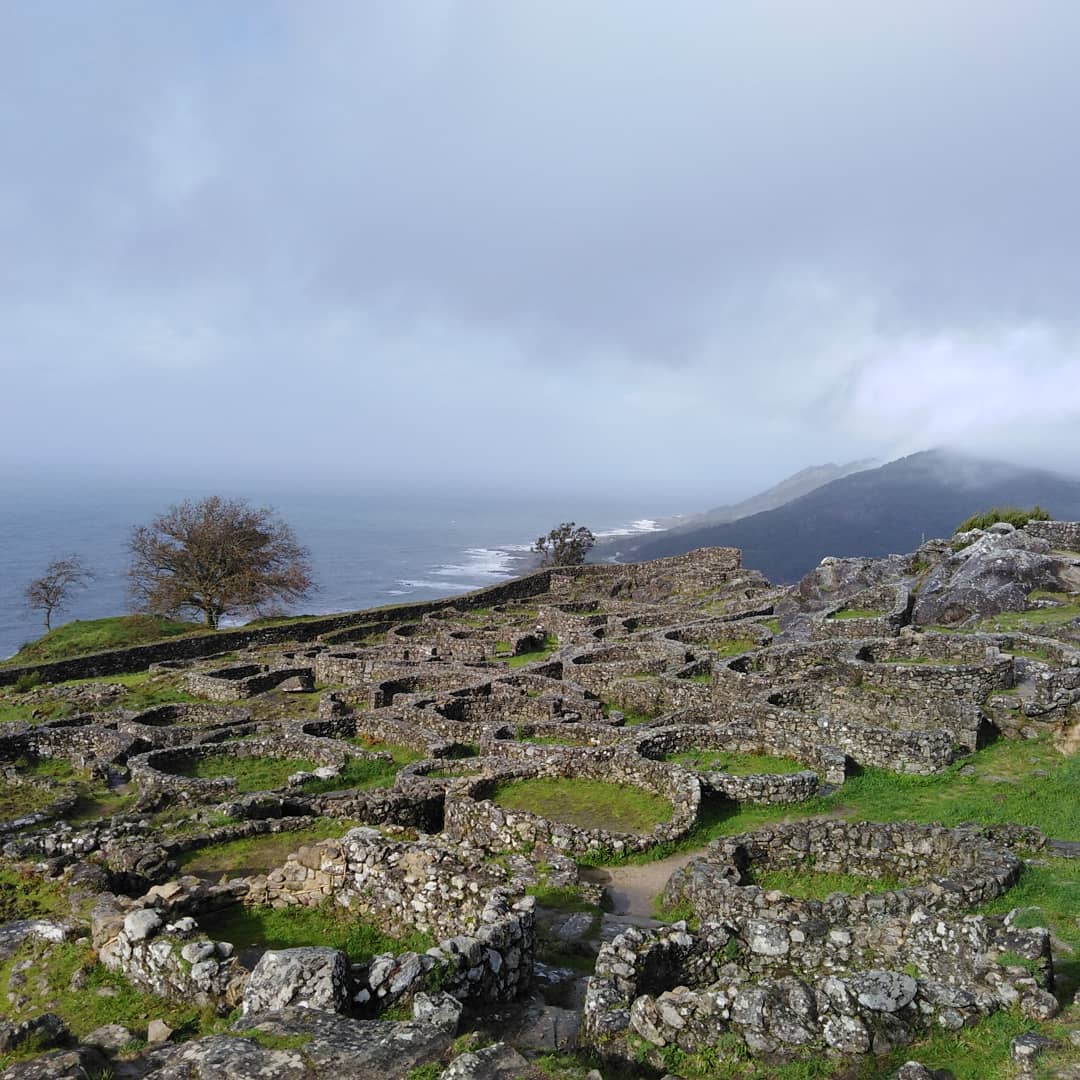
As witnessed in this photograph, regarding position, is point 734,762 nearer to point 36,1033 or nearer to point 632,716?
point 632,716

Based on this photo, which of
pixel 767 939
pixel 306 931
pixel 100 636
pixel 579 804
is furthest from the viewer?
pixel 100 636

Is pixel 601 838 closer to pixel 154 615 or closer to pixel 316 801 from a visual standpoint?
pixel 316 801

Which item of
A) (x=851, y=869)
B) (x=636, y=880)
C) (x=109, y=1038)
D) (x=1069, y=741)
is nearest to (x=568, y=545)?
(x=1069, y=741)

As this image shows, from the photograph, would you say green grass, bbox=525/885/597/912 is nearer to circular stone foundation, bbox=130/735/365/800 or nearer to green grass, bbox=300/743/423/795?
green grass, bbox=300/743/423/795

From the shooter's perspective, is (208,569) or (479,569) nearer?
(208,569)

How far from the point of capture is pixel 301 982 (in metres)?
8.81

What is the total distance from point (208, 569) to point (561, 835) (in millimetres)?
51243

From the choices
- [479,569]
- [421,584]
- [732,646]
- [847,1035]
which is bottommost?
[421,584]

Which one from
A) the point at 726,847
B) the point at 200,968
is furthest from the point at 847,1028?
the point at 200,968

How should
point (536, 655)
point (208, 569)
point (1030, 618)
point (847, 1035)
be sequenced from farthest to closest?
point (208, 569), point (536, 655), point (1030, 618), point (847, 1035)

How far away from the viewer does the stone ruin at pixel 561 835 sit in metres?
8.80

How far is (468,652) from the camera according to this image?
127ft

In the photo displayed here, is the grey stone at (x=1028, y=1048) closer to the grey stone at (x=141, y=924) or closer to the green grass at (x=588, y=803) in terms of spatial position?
the green grass at (x=588, y=803)

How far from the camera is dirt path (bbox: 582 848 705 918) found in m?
14.4
